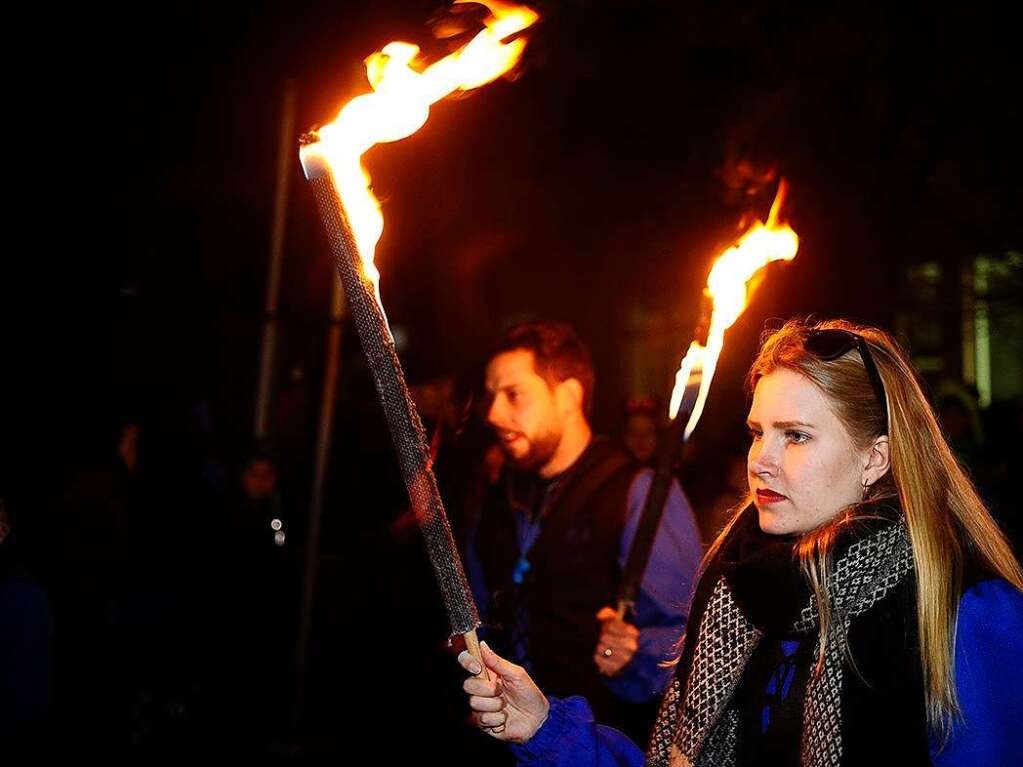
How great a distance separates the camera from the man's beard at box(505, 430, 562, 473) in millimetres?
4336

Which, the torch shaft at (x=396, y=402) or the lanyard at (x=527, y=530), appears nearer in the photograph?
the torch shaft at (x=396, y=402)

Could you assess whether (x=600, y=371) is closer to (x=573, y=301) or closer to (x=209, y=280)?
(x=573, y=301)

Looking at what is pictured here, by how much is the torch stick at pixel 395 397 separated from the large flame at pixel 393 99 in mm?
32

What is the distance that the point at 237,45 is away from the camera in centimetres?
880

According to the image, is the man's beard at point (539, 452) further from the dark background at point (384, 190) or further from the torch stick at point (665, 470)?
the dark background at point (384, 190)

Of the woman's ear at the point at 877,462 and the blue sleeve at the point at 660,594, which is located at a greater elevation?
the woman's ear at the point at 877,462

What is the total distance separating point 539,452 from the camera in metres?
4.34

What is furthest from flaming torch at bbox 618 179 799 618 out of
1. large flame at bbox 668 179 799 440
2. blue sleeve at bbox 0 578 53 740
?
blue sleeve at bbox 0 578 53 740

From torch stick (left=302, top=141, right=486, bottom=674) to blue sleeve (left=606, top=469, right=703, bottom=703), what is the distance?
178cm

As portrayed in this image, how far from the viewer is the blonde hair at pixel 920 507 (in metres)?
2.26

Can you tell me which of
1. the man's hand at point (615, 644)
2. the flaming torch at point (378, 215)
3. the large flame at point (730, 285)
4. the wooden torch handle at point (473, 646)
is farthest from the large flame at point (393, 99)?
the man's hand at point (615, 644)

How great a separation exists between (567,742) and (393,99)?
158 centimetres

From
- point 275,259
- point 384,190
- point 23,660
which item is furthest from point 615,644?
point 275,259

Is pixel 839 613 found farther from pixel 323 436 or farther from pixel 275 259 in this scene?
pixel 275 259
